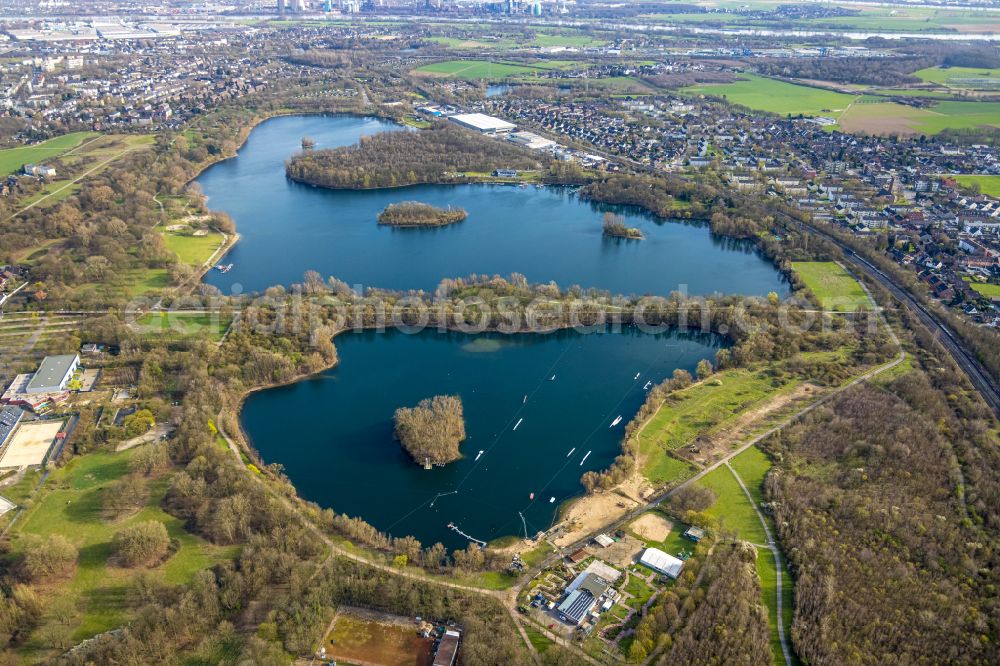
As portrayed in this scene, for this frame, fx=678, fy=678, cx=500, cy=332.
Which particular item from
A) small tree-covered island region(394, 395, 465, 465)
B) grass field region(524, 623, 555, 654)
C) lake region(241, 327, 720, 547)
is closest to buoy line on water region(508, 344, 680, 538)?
lake region(241, 327, 720, 547)

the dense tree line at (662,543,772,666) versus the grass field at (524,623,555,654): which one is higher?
the dense tree line at (662,543,772,666)

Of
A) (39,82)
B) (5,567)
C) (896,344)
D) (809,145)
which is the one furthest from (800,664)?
(39,82)

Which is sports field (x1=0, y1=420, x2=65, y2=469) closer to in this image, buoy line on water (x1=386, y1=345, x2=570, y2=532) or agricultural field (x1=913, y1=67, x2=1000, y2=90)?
buoy line on water (x1=386, y1=345, x2=570, y2=532)

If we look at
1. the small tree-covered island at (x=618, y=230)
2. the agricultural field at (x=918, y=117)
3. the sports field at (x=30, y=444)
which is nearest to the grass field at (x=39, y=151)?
the sports field at (x=30, y=444)

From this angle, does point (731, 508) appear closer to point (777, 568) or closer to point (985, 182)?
point (777, 568)

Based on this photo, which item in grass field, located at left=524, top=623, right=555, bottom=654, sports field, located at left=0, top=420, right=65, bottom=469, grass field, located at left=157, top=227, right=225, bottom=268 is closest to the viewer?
grass field, located at left=524, top=623, right=555, bottom=654

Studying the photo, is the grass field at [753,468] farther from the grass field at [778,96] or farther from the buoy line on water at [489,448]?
the grass field at [778,96]

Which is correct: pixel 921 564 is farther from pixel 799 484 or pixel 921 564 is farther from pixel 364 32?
pixel 364 32
